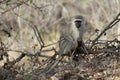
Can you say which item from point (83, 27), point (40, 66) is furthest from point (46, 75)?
point (83, 27)

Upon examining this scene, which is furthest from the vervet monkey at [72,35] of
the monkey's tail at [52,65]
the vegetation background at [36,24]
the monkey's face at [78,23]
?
the monkey's tail at [52,65]

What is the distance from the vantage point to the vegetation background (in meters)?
7.94

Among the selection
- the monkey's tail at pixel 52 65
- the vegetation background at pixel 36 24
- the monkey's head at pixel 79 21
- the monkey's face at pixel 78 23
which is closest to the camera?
the monkey's tail at pixel 52 65

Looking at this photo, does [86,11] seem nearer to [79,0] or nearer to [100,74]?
[79,0]

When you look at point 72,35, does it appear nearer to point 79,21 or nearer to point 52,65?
point 79,21

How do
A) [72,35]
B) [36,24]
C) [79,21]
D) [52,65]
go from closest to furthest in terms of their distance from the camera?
[52,65]
[79,21]
[72,35]
[36,24]

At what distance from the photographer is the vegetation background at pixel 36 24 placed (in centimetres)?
794

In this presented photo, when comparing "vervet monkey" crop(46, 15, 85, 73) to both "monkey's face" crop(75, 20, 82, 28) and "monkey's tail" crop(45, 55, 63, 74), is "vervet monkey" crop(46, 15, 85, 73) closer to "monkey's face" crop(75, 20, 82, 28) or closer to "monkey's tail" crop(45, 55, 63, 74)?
"monkey's face" crop(75, 20, 82, 28)

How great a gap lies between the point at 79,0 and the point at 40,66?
14.2 m

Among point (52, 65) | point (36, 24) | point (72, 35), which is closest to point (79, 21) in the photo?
point (72, 35)

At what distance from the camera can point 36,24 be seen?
14.6m

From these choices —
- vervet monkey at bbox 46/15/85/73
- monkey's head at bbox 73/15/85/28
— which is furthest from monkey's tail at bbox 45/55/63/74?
monkey's head at bbox 73/15/85/28

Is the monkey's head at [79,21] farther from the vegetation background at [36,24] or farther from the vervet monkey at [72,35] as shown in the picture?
the vegetation background at [36,24]

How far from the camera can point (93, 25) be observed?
14.2 meters
